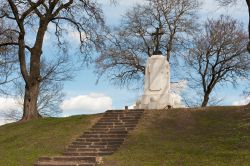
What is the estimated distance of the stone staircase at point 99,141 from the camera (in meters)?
16.3

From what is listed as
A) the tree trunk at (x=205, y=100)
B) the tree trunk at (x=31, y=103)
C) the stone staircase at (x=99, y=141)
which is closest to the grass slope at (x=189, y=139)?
the stone staircase at (x=99, y=141)

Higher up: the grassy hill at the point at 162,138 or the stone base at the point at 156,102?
the stone base at the point at 156,102

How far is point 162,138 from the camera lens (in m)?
19.0

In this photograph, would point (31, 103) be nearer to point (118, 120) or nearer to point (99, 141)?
point (118, 120)

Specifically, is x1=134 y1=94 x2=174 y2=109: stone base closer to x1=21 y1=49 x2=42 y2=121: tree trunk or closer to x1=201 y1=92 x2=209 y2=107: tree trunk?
x1=21 y1=49 x2=42 y2=121: tree trunk

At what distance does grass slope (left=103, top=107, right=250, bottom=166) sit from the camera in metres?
15.0

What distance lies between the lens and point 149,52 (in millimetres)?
37875

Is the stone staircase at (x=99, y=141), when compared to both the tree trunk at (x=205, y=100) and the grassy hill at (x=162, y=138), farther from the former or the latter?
the tree trunk at (x=205, y=100)

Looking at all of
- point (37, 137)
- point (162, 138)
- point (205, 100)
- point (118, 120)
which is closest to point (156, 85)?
point (118, 120)

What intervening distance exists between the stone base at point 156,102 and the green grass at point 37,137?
10.9ft

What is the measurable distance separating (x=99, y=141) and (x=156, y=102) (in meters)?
6.59

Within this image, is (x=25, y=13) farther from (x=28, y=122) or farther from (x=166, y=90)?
(x=166, y=90)

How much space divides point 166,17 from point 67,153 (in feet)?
71.2

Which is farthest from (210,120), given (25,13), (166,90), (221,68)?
(221,68)
